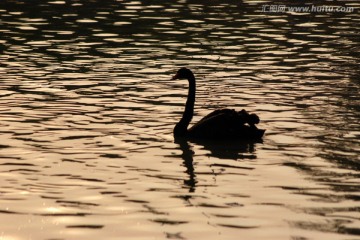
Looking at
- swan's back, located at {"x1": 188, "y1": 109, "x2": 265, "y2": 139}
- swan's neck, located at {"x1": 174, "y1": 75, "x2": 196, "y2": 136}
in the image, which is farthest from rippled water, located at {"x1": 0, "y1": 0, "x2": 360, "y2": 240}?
swan's neck, located at {"x1": 174, "y1": 75, "x2": 196, "y2": 136}

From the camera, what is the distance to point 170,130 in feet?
60.5

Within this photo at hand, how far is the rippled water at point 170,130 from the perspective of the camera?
12.6 m

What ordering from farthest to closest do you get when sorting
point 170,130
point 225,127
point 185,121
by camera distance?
point 170,130 < point 185,121 < point 225,127

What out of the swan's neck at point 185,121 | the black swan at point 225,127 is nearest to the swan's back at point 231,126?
the black swan at point 225,127

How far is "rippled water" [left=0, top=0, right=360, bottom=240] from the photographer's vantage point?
1258 centimetres

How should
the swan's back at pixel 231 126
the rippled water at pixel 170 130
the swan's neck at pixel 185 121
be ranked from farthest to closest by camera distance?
the swan's neck at pixel 185 121 < the swan's back at pixel 231 126 < the rippled water at pixel 170 130

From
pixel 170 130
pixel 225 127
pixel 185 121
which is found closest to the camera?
pixel 225 127

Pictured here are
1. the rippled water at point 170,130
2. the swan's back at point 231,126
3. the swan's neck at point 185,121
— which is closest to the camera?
the rippled water at point 170,130

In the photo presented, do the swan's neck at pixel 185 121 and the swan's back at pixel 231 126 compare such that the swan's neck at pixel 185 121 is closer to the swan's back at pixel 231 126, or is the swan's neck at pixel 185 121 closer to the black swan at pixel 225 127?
the black swan at pixel 225 127

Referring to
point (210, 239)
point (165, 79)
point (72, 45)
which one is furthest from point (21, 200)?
point (72, 45)

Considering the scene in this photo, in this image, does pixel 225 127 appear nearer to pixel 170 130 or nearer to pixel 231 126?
pixel 231 126

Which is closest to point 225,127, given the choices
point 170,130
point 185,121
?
point 185,121

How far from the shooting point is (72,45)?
29453 millimetres

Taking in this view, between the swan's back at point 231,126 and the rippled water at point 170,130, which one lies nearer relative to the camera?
the rippled water at point 170,130
